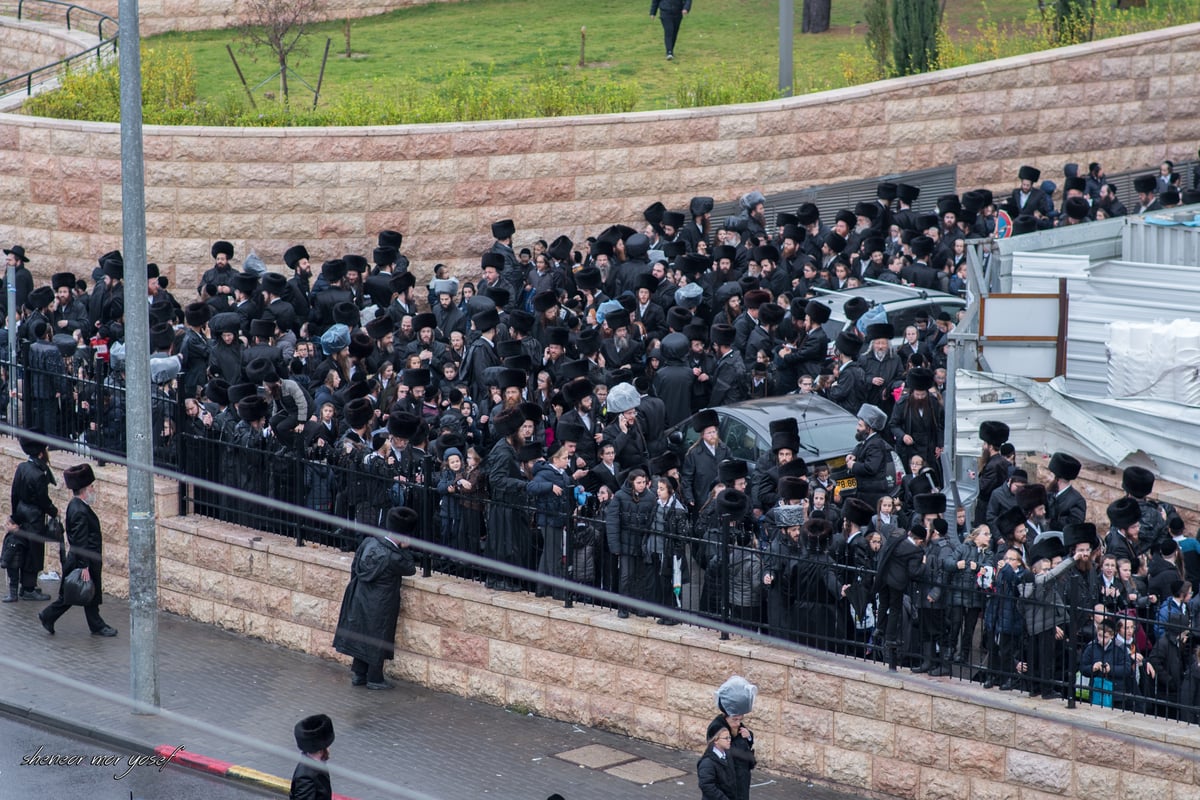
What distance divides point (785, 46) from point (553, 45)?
22.2 feet

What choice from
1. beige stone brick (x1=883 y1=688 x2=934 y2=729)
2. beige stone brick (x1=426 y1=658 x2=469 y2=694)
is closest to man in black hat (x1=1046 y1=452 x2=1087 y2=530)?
beige stone brick (x1=883 y1=688 x2=934 y2=729)

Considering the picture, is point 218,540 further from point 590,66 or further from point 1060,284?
point 590,66

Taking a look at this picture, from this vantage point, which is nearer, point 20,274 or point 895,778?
point 895,778

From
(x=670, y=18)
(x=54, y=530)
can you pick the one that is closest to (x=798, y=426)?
(x=54, y=530)

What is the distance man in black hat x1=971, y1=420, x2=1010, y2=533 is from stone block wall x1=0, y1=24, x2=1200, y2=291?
9.17 m

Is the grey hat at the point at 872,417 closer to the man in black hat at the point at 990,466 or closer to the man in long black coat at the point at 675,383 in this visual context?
the man in black hat at the point at 990,466

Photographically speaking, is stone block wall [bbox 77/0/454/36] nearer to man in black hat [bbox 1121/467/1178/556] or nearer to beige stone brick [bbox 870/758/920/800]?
man in black hat [bbox 1121/467/1178/556]

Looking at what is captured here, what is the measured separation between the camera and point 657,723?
42.1 feet

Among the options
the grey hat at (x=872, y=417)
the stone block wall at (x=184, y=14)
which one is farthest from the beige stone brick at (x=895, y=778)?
the stone block wall at (x=184, y=14)

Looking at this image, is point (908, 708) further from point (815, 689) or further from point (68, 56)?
point (68, 56)

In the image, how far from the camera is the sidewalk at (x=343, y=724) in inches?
479

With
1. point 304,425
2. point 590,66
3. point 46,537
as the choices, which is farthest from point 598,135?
point 46,537

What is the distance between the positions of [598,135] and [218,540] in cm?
970

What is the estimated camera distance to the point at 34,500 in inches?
595
